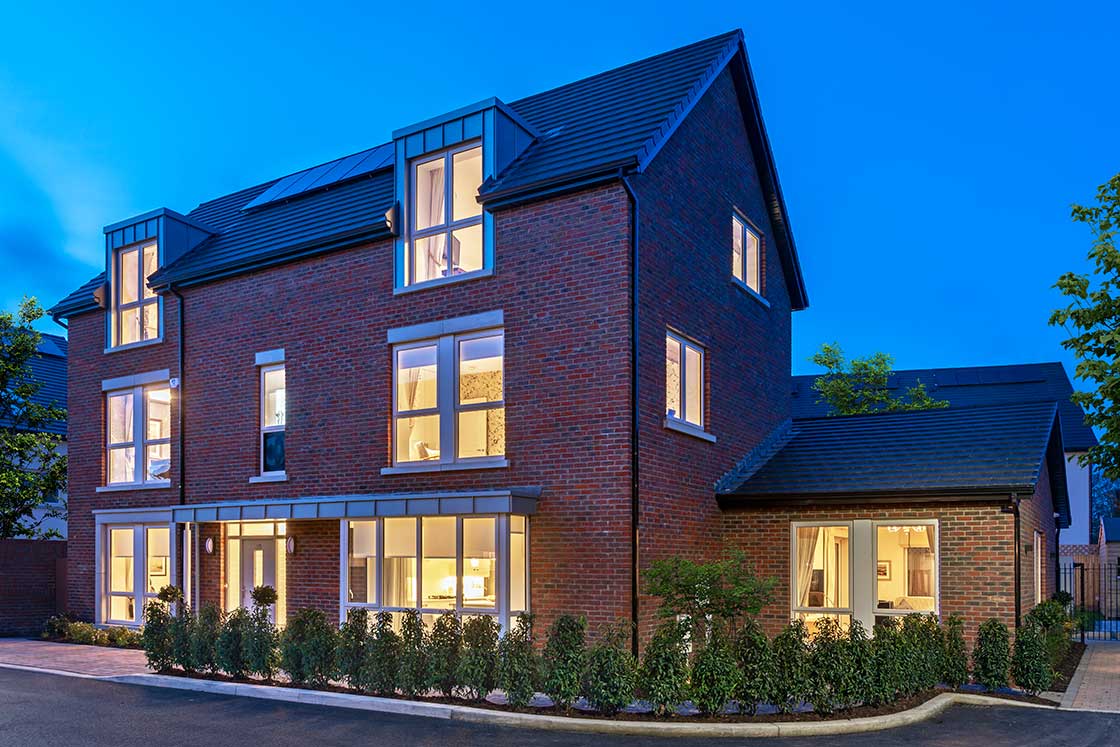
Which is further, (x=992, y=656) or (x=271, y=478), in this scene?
(x=271, y=478)

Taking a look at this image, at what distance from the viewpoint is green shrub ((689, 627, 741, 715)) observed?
10.6 meters

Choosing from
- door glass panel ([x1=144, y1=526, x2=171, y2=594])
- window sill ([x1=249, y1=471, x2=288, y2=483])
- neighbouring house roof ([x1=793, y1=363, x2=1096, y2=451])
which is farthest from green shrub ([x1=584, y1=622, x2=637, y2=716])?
→ neighbouring house roof ([x1=793, y1=363, x2=1096, y2=451])

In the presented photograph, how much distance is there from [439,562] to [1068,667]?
10.8m

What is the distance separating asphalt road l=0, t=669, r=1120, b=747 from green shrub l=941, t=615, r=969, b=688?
3.54ft

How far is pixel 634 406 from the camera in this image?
13438 millimetres

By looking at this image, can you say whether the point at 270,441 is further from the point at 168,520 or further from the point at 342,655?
the point at 342,655

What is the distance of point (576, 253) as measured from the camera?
1405 centimetres

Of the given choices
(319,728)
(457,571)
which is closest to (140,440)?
(457,571)

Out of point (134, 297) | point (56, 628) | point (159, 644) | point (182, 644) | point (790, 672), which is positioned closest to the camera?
point (790, 672)

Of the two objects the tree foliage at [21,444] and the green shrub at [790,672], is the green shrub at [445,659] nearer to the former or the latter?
the green shrub at [790,672]

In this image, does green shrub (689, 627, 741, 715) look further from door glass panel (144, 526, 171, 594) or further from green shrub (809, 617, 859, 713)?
door glass panel (144, 526, 171, 594)

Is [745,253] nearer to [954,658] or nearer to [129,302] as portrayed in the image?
[954,658]

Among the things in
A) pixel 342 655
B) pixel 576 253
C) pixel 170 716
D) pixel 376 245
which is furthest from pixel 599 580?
pixel 376 245

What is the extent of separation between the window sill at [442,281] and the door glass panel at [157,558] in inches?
305
